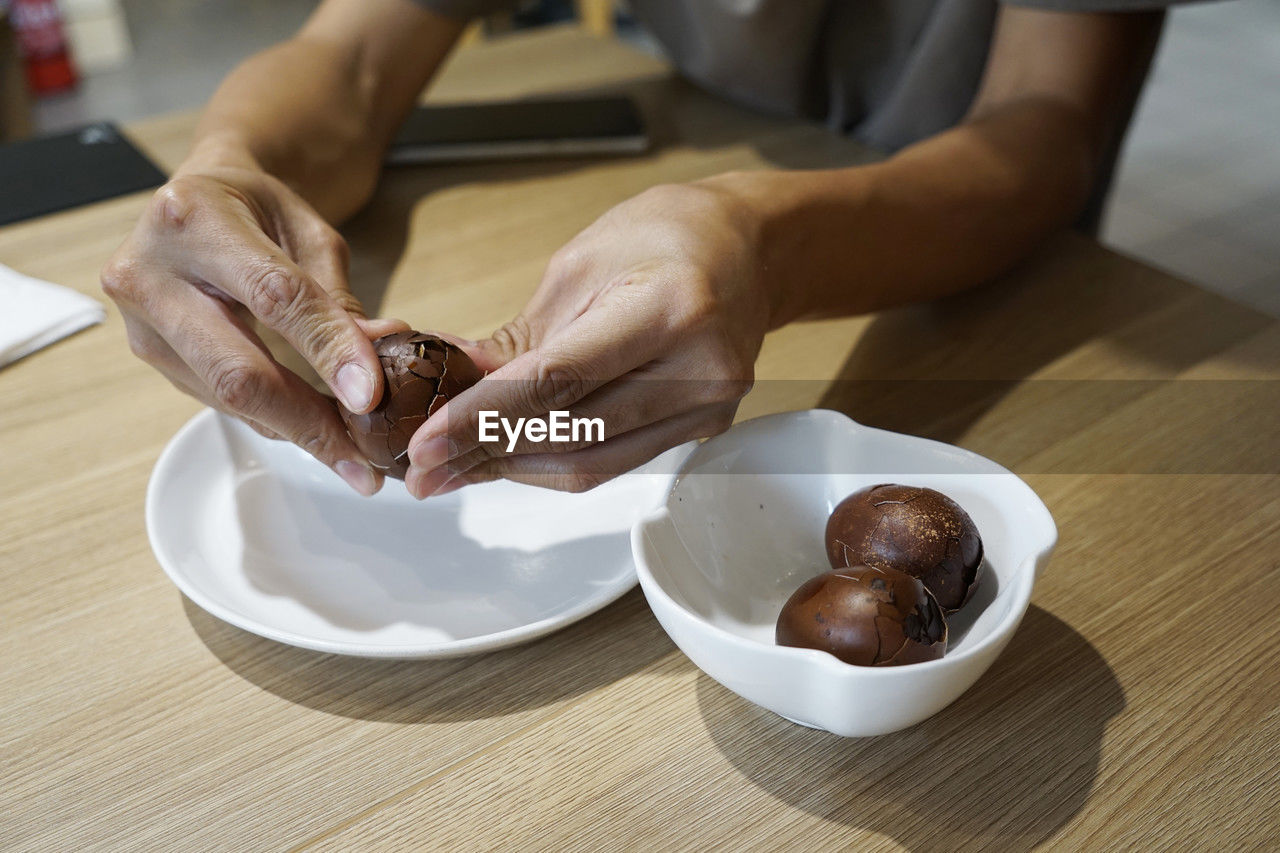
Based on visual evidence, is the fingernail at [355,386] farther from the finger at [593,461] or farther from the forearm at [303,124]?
the forearm at [303,124]

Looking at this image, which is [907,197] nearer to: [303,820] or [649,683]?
[649,683]

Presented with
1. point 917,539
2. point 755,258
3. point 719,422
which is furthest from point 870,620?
point 755,258

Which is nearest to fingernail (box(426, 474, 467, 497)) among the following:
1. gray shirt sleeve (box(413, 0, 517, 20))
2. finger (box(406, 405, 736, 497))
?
finger (box(406, 405, 736, 497))

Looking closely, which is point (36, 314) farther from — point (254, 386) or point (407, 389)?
point (407, 389)

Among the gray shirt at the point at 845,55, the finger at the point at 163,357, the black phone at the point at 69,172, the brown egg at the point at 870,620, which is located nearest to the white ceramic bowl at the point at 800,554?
the brown egg at the point at 870,620

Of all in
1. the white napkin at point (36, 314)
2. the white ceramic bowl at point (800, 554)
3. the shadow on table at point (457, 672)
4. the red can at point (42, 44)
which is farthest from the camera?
the red can at point (42, 44)

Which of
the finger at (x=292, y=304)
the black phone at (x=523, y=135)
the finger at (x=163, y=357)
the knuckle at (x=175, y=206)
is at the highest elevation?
the knuckle at (x=175, y=206)
